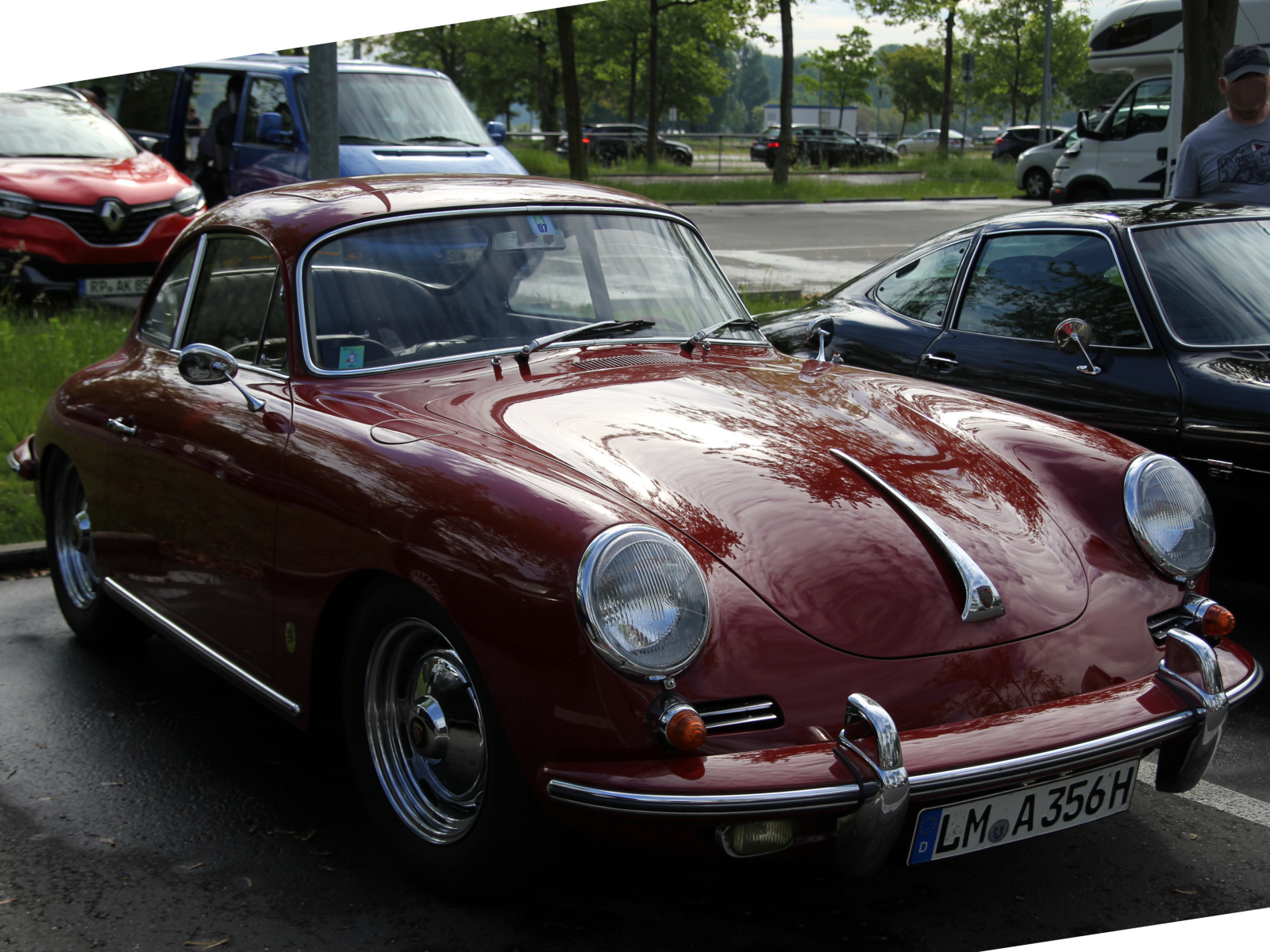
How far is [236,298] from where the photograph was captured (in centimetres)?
392

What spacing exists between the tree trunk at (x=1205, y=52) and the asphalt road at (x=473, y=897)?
6.30m

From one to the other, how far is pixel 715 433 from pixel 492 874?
3.78 feet

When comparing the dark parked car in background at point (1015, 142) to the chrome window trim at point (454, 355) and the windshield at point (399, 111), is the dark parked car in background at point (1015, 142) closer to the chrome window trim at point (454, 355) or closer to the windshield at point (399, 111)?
the windshield at point (399, 111)

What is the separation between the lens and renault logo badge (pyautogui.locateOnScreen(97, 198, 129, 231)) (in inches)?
377

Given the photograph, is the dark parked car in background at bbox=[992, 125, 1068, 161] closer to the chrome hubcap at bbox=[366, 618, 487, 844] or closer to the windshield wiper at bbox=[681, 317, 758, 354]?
the windshield wiper at bbox=[681, 317, 758, 354]

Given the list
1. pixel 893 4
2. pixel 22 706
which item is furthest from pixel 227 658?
pixel 893 4

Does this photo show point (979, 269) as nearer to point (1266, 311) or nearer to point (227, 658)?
point (1266, 311)

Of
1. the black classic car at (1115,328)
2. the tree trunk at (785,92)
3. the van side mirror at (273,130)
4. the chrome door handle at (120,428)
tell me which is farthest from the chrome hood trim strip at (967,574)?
the tree trunk at (785,92)

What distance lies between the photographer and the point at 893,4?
3519 cm

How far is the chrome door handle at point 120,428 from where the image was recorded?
3945 millimetres

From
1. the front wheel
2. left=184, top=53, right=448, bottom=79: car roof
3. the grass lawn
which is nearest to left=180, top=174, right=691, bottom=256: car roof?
the front wheel

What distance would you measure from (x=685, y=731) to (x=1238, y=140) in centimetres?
531

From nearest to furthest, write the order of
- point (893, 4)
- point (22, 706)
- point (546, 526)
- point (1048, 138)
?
1. point (546, 526)
2. point (22, 706)
3. point (893, 4)
4. point (1048, 138)

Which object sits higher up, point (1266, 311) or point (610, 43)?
point (610, 43)
